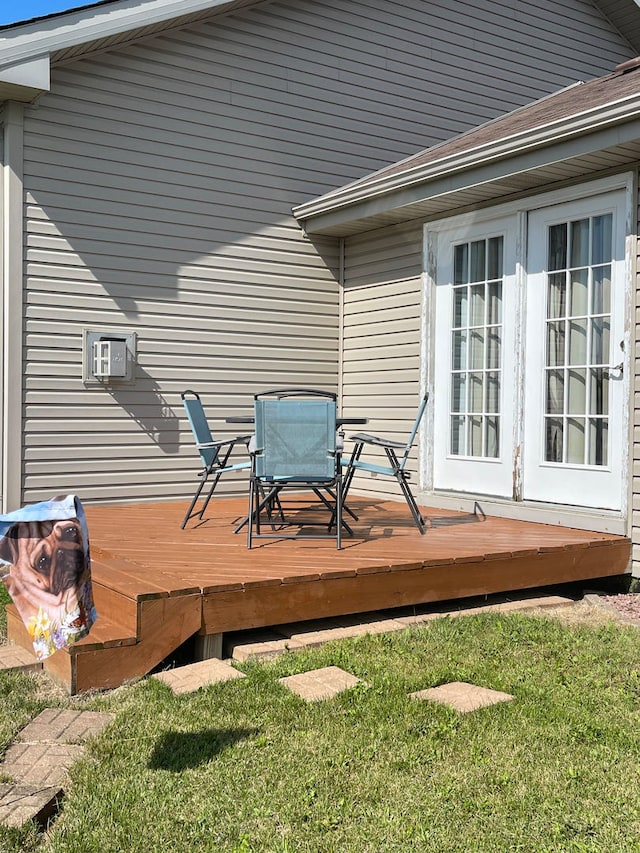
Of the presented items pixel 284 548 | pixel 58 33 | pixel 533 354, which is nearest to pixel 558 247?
pixel 533 354

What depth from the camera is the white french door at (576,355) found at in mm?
5199

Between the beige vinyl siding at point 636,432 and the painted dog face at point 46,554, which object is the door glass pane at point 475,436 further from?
the painted dog face at point 46,554

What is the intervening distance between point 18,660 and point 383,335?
14.1 ft

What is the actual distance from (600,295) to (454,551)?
1.87 meters

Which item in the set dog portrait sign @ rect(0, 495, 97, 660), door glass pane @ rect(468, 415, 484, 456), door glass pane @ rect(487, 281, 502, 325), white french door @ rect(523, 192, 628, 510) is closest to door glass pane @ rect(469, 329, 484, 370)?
door glass pane @ rect(487, 281, 502, 325)

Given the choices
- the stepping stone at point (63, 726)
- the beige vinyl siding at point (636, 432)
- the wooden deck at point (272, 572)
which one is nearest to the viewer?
the stepping stone at point (63, 726)

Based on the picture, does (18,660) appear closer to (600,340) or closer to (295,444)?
(295,444)

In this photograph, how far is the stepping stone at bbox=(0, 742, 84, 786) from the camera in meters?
2.54

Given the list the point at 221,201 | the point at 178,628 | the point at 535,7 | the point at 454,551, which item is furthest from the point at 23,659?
the point at 535,7

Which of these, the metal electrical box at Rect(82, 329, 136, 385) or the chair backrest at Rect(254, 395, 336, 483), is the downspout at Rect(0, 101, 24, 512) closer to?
the metal electrical box at Rect(82, 329, 136, 385)

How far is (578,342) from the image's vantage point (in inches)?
215

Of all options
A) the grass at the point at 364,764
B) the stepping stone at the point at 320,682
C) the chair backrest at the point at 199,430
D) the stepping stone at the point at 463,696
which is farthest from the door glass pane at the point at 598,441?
the stepping stone at the point at 320,682

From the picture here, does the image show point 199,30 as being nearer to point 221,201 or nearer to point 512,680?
point 221,201

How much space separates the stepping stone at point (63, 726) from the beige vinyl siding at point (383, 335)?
4006 mm
